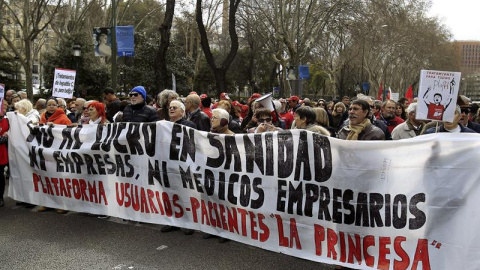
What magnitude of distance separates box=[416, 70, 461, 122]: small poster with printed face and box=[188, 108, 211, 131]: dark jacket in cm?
285

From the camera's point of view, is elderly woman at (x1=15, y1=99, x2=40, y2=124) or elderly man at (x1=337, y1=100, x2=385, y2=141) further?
elderly woman at (x1=15, y1=99, x2=40, y2=124)

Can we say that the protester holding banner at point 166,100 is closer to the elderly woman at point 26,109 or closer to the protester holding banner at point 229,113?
the protester holding banner at point 229,113

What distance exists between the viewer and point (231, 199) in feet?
14.6

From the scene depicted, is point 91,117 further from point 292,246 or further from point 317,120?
point 292,246

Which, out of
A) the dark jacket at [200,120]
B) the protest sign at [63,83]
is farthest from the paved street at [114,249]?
the protest sign at [63,83]

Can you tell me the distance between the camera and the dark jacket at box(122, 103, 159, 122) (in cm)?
606

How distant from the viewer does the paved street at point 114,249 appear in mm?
4246

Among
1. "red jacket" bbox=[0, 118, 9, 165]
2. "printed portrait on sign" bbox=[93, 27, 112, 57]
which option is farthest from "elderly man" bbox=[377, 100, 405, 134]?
"printed portrait on sign" bbox=[93, 27, 112, 57]

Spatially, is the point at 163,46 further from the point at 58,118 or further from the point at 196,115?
the point at 196,115

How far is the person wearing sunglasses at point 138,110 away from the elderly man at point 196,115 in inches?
18.6

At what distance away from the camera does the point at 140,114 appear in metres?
6.07

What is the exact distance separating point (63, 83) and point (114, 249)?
554 cm

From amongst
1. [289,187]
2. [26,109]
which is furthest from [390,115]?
[26,109]

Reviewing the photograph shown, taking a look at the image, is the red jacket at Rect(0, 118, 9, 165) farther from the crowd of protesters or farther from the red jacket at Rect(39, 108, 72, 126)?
the red jacket at Rect(39, 108, 72, 126)
